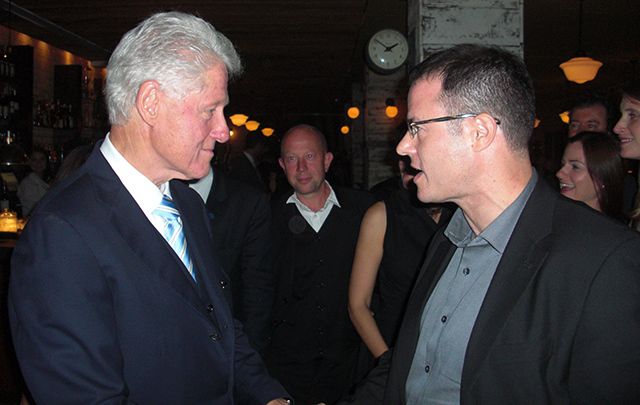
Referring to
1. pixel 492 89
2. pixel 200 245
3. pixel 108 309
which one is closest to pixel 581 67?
pixel 492 89

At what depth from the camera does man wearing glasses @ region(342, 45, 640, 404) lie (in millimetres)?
1230

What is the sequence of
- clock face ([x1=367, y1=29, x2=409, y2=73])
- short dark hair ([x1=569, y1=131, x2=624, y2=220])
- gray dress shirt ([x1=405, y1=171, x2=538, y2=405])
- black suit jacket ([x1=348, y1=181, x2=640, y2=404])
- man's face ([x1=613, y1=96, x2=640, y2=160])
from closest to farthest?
black suit jacket ([x1=348, y1=181, x2=640, y2=404]) < gray dress shirt ([x1=405, y1=171, x2=538, y2=405]) < man's face ([x1=613, y1=96, x2=640, y2=160]) < short dark hair ([x1=569, y1=131, x2=624, y2=220]) < clock face ([x1=367, y1=29, x2=409, y2=73])

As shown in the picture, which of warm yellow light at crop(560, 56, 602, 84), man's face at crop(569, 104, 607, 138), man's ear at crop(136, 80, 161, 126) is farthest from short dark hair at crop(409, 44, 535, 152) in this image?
warm yellow light at crop(560, 56, 602, 84)

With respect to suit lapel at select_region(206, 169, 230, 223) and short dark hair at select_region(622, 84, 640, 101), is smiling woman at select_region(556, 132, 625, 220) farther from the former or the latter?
suit lapel at select_region(206, 169, 230, 223)

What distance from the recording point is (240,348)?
1881mm

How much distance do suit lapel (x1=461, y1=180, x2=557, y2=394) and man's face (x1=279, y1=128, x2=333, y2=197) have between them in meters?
1.96

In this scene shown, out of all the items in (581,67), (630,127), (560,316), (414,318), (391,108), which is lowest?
(414,318)

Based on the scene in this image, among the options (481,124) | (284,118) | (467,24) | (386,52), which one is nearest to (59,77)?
(386,52)

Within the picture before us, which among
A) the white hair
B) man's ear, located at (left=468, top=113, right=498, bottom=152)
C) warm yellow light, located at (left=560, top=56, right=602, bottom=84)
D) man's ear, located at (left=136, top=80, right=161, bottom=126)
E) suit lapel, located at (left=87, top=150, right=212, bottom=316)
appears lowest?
suit lapel, located at (left=87, top=150, right=212, bottom=316)

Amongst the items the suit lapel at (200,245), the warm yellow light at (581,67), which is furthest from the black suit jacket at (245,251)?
the warm yellow light at (581,67)

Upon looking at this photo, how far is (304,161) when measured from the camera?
134 inches

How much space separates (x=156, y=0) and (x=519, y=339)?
6.57m

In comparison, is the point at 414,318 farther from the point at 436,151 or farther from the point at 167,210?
the point at 167,210

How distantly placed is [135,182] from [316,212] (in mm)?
1825
